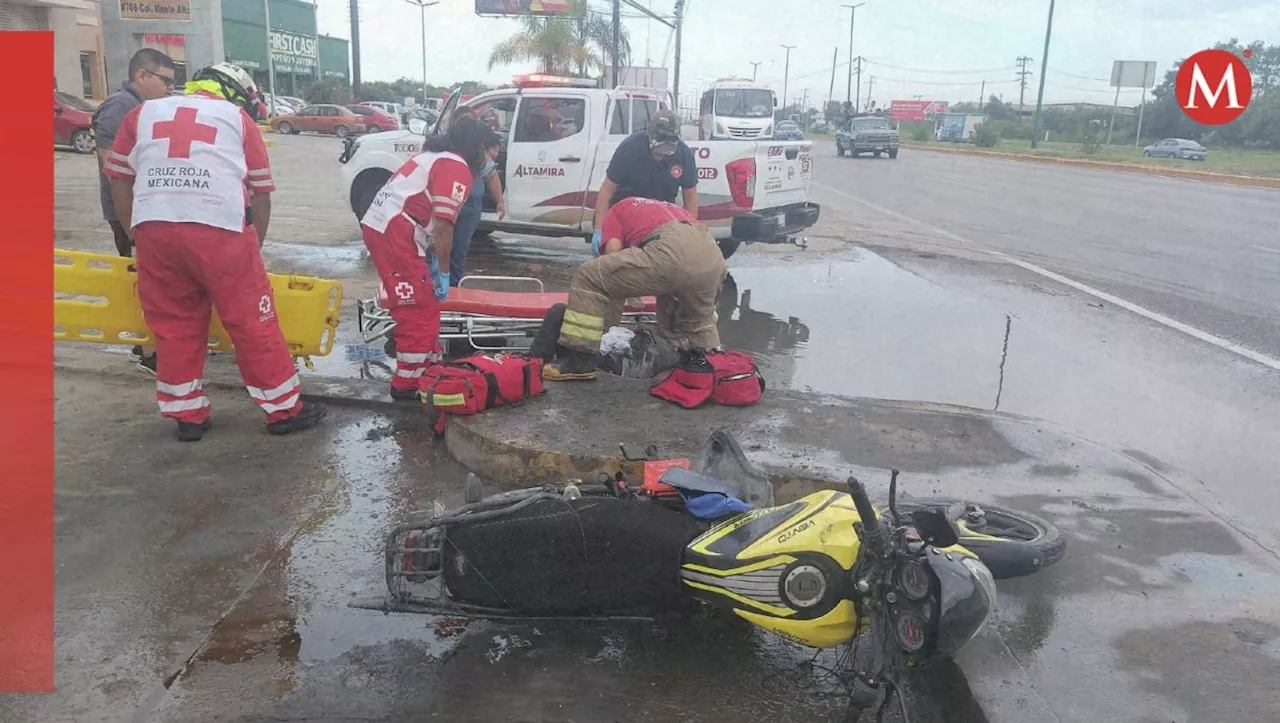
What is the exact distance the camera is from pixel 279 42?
58.1 m

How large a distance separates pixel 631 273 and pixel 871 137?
118 ft

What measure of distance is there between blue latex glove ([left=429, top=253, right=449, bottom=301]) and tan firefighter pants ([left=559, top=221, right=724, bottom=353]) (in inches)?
38.7

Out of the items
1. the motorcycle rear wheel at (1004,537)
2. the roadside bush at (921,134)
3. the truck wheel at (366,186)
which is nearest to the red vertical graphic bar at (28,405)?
the motorcycle rear wheel at (1004,537)

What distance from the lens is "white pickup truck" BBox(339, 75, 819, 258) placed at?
9531 mm

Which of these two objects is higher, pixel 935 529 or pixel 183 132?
pixel 183 132

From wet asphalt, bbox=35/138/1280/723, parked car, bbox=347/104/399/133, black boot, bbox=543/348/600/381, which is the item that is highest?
parked car, bbox=347/104/399/133

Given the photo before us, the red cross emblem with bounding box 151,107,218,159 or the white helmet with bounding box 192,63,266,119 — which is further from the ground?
the white helmet with bounding box 192,63,266,119

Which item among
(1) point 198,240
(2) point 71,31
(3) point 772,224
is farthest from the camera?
(2) point 71,31

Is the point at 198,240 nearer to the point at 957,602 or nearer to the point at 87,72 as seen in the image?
the point at 957,602

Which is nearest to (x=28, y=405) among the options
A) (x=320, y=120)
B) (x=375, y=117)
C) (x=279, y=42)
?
(x=320, y=120)

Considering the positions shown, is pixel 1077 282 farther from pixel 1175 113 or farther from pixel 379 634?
pixel 1175 113

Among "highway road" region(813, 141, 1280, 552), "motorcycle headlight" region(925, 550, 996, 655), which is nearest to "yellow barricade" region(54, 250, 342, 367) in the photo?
"motorcycle headlight" region(925, 550, 996, 655)

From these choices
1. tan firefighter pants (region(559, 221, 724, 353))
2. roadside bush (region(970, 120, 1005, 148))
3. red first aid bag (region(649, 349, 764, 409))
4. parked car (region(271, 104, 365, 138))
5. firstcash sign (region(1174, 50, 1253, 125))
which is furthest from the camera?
roadside bush (region(970, 120, 1005, 148))

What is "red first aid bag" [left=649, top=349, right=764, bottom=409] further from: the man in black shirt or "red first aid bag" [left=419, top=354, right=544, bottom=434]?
the man in black shirt
